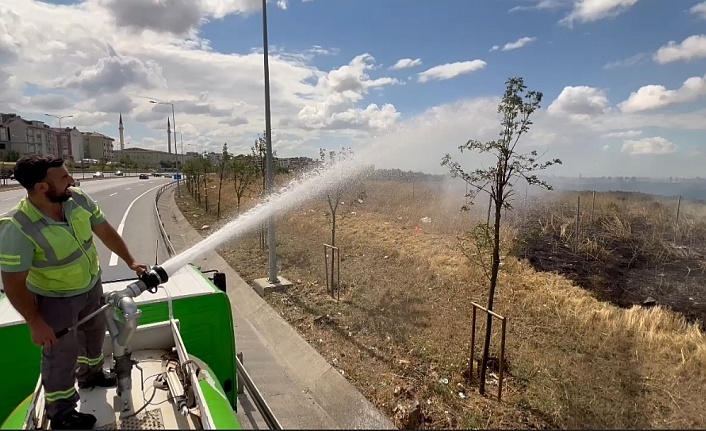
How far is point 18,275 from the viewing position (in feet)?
8.62

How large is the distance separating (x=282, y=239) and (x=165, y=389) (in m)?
11.6

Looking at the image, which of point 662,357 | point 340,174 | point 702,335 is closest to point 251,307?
point 340,174

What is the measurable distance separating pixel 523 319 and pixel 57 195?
6844 mm

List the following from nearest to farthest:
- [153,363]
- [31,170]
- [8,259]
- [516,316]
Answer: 1. [8,259]
2. [31,170]
3. [153,363]
4. [516,316]

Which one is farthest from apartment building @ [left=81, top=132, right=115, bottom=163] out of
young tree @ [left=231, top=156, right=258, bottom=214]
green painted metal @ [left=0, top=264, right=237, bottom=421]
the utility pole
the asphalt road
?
green painted metal @ [left=0, top=264, right=237, bottom=421]

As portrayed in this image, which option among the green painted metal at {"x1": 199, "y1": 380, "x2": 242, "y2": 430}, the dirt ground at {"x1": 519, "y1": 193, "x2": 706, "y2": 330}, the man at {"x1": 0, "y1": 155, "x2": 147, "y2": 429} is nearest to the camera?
the green painted metal at {"x1": 199, "y1": 380, "x2": 242, "y2": 430}

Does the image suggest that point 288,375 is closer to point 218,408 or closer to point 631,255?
point 218,408

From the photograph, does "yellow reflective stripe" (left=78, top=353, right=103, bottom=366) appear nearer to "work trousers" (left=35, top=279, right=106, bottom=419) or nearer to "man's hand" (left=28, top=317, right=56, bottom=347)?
"work trousers" (left=35, top=279, right=106, bottom=419)

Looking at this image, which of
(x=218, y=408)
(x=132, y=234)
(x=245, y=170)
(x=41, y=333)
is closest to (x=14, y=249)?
(x=41, y=333)

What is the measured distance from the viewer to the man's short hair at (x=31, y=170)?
269cm

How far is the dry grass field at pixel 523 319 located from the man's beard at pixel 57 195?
3786 mm

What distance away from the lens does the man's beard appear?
9.27 ft

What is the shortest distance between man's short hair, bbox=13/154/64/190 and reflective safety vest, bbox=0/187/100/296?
0.14 m

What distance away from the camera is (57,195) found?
2865 millimetres
